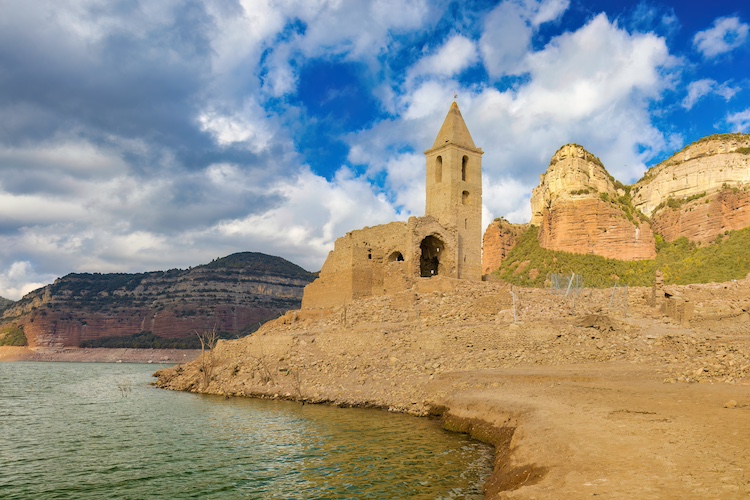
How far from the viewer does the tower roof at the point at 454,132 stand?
32.5 meters

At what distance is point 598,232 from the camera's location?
175 ft

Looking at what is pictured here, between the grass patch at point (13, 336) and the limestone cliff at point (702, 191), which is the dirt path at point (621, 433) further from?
the grass patch at point (13, 336)

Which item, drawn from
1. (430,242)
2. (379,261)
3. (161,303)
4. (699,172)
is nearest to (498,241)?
(699,172)

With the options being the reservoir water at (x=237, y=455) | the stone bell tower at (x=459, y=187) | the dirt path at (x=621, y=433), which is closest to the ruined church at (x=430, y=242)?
the stone bell tower at (x=459, y=187)

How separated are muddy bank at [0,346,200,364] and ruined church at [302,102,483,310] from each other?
173 ft

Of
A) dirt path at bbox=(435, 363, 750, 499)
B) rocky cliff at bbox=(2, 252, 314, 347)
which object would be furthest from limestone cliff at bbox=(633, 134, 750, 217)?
rocky cliff at bbox=(2, 252, 314, 347)

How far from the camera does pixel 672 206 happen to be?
2132 inches

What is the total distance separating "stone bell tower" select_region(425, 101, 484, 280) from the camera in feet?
105

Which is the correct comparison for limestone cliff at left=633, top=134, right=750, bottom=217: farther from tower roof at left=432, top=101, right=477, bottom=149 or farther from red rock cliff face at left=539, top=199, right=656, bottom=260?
tower roof at left=432, top=101, right=477, bottom=149

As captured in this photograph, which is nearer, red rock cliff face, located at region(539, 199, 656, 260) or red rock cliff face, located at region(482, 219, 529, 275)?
red rock cliff face, located at region(539, 199, 656, 260)

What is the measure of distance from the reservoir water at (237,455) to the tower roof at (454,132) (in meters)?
19.3

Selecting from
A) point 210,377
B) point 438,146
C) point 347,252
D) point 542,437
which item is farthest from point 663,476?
point 438,146

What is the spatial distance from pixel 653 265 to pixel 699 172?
12.8m

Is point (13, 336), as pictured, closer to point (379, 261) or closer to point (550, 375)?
point (379, 261)
